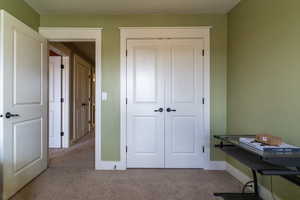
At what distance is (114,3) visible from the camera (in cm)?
270

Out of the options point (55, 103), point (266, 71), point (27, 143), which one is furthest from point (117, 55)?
point (55, 103)

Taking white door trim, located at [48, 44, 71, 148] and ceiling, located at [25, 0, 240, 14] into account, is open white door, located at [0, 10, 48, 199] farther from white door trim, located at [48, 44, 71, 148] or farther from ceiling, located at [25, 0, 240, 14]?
white door trim, located at [48, 44, 71, 148]

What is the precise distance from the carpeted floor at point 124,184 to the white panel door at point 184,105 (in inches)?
9.1

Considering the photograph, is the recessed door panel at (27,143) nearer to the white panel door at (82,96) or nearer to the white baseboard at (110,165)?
the white baseboard at (110,165)

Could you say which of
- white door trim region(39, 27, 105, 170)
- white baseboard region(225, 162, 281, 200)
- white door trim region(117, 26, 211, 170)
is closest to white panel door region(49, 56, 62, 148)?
white door trim region(39, 27, 105, 170)

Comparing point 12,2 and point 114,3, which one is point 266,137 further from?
point 12,2

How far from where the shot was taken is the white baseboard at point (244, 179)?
2102 millimetres

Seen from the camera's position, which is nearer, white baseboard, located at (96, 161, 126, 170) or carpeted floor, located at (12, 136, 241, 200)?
carpeted floor, located at (12, 136, 241, 200)

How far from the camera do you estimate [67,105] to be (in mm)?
4473

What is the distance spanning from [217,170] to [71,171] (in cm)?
218

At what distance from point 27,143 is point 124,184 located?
1315 mm

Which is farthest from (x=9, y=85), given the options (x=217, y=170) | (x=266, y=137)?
(x=217, y=170)

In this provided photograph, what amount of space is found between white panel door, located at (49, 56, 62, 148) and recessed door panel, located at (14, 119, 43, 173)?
1673 millimetres

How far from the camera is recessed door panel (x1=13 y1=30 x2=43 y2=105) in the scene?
2.31 m
